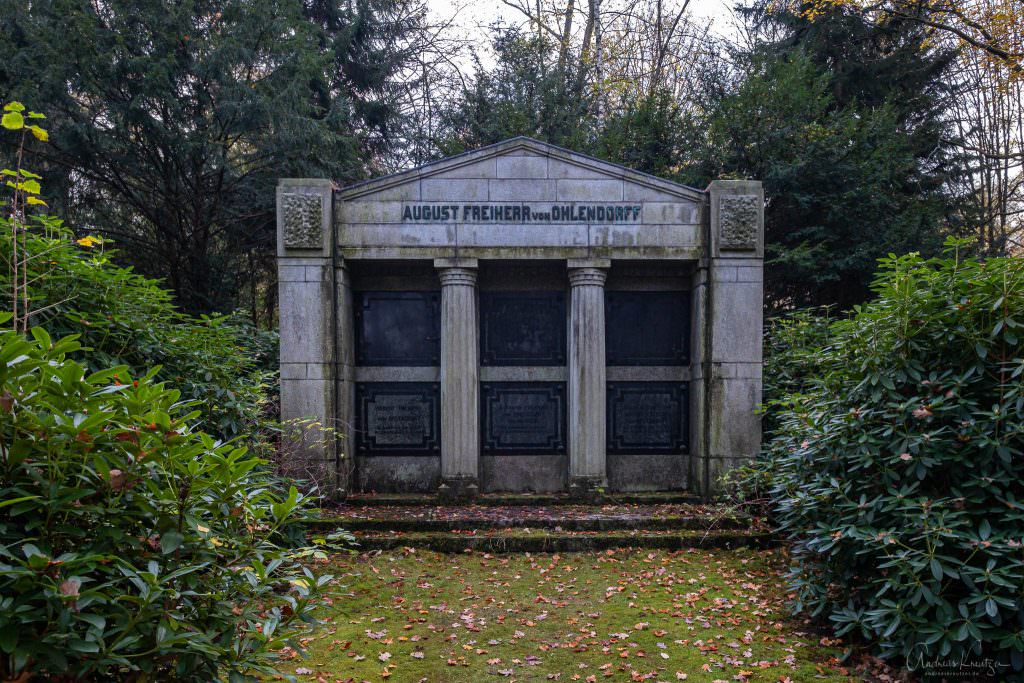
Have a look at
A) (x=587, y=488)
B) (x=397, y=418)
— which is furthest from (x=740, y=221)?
(x=397, y=418)

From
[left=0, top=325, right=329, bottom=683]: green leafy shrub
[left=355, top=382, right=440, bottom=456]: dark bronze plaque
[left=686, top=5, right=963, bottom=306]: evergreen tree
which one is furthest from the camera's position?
[left=686, top=5, right=963, bottom=306]: evergreen tree

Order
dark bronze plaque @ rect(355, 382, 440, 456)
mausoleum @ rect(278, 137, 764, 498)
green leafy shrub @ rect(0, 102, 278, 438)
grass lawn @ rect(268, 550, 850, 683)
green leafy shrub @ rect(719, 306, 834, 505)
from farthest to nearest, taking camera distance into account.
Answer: dark bronze plaque @ rect(355, 382, 440, 456)
mausoleum @ rect(278, 137, 764, 498)
green leafy shrub @ rect(719, 306, 834, 505)
green leafy shrub @ rect(0, 102, 278, 438)
grass lawn @ rect(268, 550, 850, 683)

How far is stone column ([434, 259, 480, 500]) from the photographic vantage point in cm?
852

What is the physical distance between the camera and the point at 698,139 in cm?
1528

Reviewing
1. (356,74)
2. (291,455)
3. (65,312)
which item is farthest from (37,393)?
(356,74)

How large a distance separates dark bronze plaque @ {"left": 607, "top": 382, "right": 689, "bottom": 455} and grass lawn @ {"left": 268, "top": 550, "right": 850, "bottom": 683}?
7.13 ft

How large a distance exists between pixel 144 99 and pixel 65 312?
8804 mm

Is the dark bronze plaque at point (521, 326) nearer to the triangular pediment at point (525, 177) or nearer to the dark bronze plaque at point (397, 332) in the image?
the dark bronze plaque at point (397, 332)

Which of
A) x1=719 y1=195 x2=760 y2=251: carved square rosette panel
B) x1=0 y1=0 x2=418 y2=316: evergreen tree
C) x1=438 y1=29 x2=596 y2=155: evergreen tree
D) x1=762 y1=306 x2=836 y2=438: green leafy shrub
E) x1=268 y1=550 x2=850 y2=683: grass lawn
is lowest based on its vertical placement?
x1=268 y1=550 x2=850 y2=683: grass lawn

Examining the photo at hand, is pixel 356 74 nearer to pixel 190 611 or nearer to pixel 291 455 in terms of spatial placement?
pixel 291 455

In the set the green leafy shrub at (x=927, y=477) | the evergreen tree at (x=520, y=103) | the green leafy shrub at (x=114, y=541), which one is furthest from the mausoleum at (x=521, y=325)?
the evergreen tree at (x=520, y=103)

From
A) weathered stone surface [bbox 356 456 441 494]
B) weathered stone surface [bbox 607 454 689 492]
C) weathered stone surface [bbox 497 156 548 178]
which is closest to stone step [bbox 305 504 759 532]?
weathered stone surface [bbox 356 456 441 494]

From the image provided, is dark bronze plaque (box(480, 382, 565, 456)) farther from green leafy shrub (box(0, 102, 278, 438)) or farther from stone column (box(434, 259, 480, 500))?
green leafy shrub (box(0, 102, 278, 438))

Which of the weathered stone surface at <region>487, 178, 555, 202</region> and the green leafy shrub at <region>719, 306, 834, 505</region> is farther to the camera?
the weathered stone surface at <region>487, 178, 555, 202</region>
